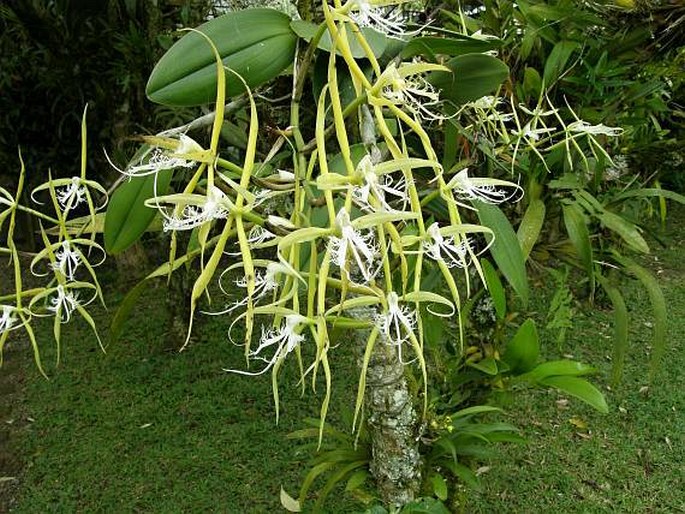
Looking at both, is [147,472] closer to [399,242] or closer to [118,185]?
[118,185]

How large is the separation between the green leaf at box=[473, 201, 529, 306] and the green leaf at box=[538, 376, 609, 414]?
407mm

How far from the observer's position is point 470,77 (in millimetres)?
551

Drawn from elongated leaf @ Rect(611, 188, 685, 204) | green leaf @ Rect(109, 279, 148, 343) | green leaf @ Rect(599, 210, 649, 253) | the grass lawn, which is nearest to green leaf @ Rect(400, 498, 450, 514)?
green leaf @ Rect(109, 279, 148, 343)

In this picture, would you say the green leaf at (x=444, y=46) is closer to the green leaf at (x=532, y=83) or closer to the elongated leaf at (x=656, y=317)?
the green leaf at (x=532, y=83)

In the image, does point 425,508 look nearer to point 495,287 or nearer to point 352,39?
point 495,287

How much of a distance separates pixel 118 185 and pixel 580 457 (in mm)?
1384

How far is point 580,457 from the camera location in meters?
1.62

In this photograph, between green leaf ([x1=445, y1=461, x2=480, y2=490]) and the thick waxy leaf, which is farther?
green leaf ([x1=445, y1=461, x2=480, y2=490])

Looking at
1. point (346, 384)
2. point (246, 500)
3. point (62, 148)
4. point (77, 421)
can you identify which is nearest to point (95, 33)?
point (62, 148)

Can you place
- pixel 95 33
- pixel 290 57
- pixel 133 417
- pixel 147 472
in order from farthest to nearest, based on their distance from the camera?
pixel 95 33 < pixel 133 417 < pixel 147 472 < pixel 290 57

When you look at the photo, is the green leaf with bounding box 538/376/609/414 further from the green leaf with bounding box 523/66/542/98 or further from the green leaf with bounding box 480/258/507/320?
the green leaf with bounding box 523/66/542/98

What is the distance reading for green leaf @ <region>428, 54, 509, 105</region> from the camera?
54cm

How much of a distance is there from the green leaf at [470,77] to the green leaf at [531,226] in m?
0.32

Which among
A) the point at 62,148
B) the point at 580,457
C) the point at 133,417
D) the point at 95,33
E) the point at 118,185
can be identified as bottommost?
the point at 580,457
